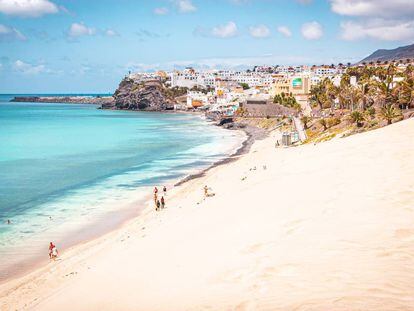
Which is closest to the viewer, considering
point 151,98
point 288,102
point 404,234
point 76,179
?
point 404,234

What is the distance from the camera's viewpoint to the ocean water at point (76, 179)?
22516mm

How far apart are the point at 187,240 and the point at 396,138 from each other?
14.4 m

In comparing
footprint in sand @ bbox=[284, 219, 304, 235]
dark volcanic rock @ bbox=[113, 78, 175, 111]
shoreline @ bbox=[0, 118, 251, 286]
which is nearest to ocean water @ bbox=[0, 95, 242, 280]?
shoreline @ bbox=[0, 118, 251, 286]

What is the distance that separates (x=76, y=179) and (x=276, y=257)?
3116 cm

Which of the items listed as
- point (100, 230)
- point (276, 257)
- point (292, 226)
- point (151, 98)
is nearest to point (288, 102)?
point (100, 230)

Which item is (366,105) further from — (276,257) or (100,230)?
(276,257)

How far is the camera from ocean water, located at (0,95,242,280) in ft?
73.9

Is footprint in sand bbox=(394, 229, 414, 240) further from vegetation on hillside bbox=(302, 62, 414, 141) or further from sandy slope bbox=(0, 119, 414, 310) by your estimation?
vegetation on hillside bbox=(302, 62, 414, 141)

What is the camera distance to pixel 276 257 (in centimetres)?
944

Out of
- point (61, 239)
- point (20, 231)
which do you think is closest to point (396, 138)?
point (61, 239)

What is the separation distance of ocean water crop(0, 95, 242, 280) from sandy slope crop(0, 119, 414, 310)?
532 cm

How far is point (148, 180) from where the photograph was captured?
120ft

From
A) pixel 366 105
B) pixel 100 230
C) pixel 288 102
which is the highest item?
pixel 288 102

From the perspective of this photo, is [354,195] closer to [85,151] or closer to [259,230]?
[259,230]
